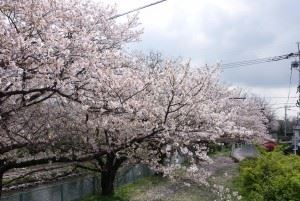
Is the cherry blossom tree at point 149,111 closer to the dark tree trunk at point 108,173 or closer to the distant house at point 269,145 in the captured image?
the dark tree trunk at point 108,173

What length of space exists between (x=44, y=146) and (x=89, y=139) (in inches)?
59.5

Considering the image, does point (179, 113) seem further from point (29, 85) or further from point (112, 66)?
point (29, 85)

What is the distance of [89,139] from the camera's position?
11242 millimetres

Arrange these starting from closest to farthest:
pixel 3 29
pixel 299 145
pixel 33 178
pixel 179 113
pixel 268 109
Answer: pixel 3 29, pixel 179 113, pixel 33 178, pixel 299 145, pixel 268 109

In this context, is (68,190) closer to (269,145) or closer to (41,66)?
(41,66)

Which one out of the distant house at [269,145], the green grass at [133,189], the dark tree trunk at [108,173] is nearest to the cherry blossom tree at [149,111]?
the dark tree trunk at [108,173]

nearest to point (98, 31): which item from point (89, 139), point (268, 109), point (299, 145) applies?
point (89, 139)

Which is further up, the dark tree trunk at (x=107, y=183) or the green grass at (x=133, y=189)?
the dark tree trunk at (x=107, y=183)

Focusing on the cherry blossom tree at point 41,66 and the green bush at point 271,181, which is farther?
the green bush at point 271,181

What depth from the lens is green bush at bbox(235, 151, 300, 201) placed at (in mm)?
12070

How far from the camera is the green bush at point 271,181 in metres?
12.1

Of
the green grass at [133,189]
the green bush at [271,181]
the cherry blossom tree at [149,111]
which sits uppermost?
the cherry blossom tree at [149,111]

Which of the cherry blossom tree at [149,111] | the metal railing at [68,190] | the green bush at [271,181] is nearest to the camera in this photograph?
the cherry blossom tree at [149,111]

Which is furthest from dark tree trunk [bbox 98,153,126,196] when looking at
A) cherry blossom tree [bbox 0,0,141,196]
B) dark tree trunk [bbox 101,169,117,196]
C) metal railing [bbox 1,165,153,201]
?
cherry blossom tree [bbox 0,0,141,196]
